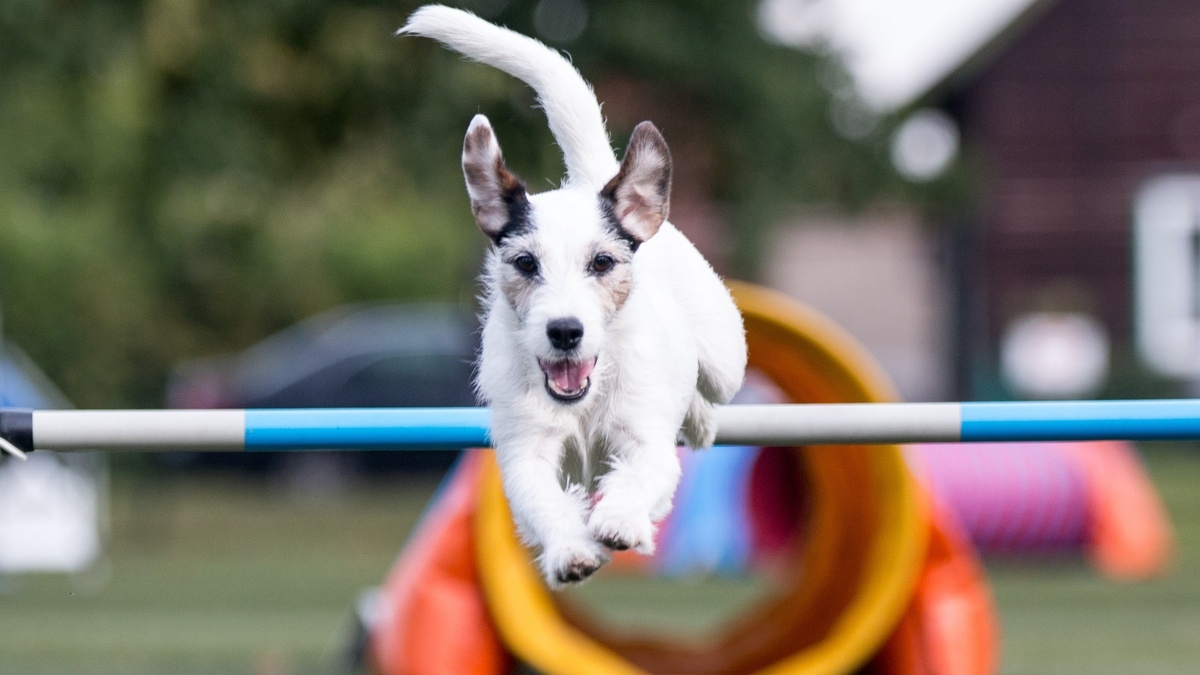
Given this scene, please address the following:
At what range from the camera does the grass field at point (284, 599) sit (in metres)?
9.30

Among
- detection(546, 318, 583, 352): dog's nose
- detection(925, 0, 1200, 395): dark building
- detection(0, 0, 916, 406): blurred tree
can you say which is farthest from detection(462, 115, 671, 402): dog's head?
detection(925, 0, 1200, 395): dark building

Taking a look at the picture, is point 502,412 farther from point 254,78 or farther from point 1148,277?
point 1148,277

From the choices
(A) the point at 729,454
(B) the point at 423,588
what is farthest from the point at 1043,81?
(B) the point at 423,588

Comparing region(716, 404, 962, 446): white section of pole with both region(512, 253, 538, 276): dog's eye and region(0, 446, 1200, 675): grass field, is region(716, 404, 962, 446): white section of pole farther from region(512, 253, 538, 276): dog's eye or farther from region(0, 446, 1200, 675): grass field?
region(0, 446, 1200, 675): grass field

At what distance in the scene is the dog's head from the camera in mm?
2924

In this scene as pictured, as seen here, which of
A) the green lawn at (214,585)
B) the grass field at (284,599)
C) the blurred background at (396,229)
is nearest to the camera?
the grass field at (284,599)

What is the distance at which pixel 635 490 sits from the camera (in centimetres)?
305

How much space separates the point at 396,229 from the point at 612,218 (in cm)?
2182

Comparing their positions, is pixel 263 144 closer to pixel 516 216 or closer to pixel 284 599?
pixel 284 599

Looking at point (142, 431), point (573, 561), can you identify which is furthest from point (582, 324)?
point (142, 431)

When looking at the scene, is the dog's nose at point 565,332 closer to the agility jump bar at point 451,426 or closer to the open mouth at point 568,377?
the open mouth at point 568,377

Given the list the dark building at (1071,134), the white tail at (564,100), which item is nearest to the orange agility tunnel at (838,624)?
the white tail at (564,100)

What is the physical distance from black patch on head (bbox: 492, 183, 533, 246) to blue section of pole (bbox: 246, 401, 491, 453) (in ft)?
3.13

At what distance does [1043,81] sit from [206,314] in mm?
12690
